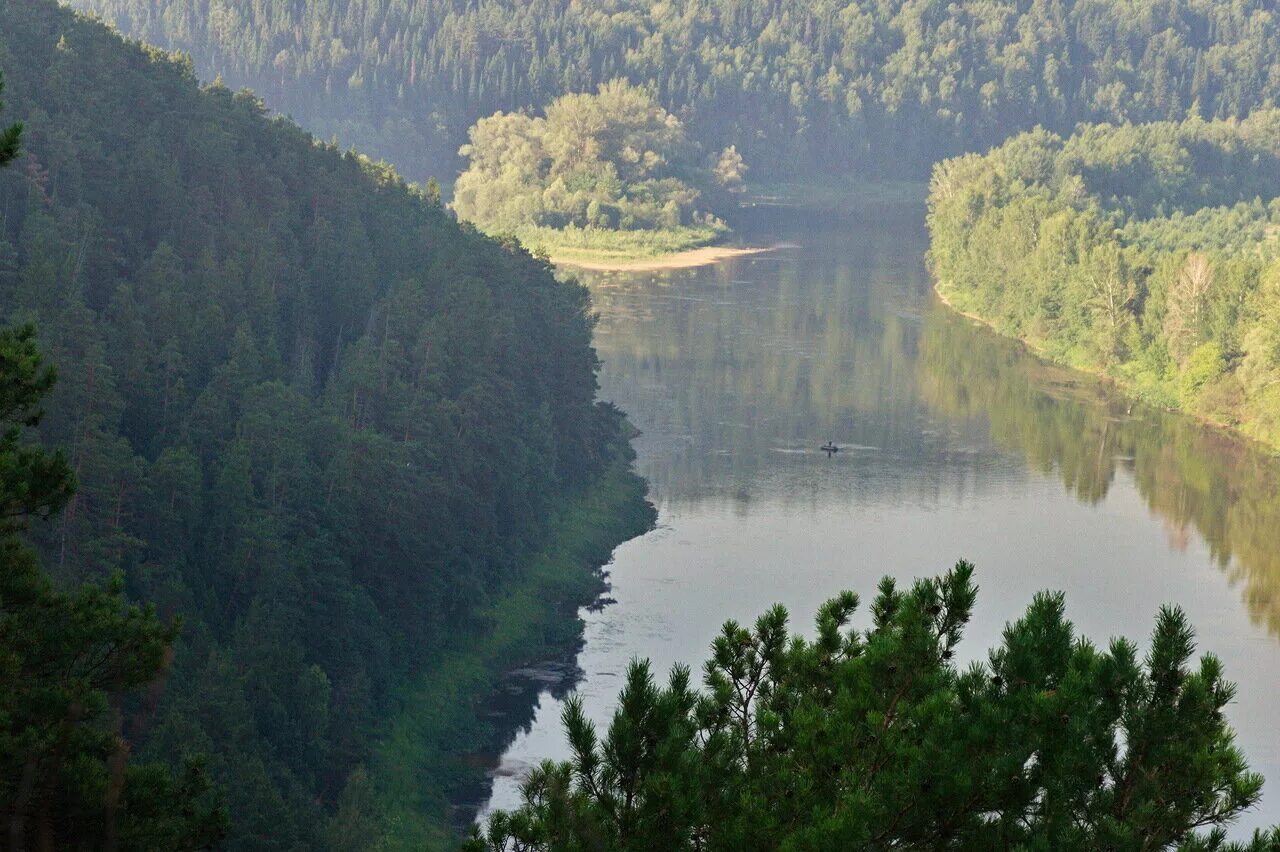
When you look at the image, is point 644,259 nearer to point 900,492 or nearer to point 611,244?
point 611,244

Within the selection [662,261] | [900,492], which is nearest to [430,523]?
[900,492]

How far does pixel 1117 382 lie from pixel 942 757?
88579 mm

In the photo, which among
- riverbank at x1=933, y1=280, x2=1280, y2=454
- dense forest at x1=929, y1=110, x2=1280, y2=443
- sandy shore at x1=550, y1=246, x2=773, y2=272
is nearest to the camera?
riverbank at x1=933, y1=280, x2=1280, y2=454

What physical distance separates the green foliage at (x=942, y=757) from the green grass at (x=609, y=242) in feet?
411

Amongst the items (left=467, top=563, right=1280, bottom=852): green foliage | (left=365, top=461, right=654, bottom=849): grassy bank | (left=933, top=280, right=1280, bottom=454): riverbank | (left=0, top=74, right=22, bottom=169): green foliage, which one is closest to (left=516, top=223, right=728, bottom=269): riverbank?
(left=933, top=280, right=1280, bottom=454): riverbank

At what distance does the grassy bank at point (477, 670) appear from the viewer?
46562 millimetres

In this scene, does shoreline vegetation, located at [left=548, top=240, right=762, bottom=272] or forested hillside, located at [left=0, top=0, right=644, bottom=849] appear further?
shoreline vegetation, located at [left=548, top=240, right=762, bottom=272]

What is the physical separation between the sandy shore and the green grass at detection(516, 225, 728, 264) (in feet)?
1.58

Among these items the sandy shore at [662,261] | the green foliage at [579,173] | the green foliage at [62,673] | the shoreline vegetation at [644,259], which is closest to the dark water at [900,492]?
the sandy shore at [662,261]

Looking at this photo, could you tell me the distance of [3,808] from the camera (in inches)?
848

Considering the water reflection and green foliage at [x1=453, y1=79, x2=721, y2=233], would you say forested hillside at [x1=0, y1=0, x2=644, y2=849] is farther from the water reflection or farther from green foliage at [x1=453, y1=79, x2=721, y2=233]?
green foliage at [x1=453, y1=79, x2=721, y2=233]

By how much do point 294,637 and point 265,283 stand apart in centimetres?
2279

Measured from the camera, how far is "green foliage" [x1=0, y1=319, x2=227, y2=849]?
21984 mm

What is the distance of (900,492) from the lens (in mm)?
77375
